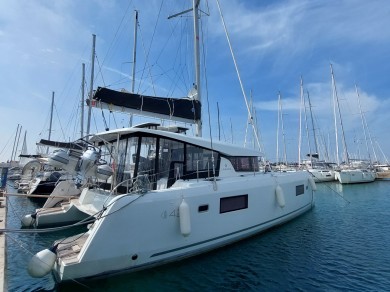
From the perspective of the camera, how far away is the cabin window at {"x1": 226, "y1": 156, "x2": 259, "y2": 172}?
29.5 feet

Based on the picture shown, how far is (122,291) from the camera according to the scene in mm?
5082

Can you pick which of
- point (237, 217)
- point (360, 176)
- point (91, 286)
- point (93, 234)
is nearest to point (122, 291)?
Answer: point (91, 286)

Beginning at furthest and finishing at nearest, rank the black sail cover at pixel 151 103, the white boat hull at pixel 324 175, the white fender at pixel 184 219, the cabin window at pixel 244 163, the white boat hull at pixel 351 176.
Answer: the white boat hull at pixel 324 175 → the white boat hull at pixel 351 176 → the cabin window at pixel 244 163 → the black sail cover at pixel 151 103 → the white fender at pixel 184 219

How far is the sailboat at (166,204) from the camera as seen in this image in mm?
5281

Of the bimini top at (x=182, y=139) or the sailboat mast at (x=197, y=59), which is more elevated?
the sailboat mast at (x=197, y=59)

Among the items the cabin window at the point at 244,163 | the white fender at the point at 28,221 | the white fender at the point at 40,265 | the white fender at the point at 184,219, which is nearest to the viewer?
the white fender at the point at 40,265

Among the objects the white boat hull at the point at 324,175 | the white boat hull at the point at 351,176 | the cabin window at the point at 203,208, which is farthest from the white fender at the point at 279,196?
the white boat hull at the point at 324,175

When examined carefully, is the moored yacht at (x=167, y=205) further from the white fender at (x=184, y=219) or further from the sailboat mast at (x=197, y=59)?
the sailboat mast at (x=197, y=59)

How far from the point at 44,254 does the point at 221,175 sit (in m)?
5.03

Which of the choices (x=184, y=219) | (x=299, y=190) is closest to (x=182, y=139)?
(x=184, y=219)

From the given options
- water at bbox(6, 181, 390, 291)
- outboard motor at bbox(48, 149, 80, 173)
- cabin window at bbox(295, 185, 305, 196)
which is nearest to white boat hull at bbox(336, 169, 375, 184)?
cabin window at bbox(295, 185, 305, 196)

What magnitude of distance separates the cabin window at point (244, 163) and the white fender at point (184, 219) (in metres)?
3.22

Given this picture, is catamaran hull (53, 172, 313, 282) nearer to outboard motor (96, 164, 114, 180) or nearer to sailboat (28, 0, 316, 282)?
sailboat (28, 0, 316, 282)

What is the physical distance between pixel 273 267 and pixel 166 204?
2.93 m
